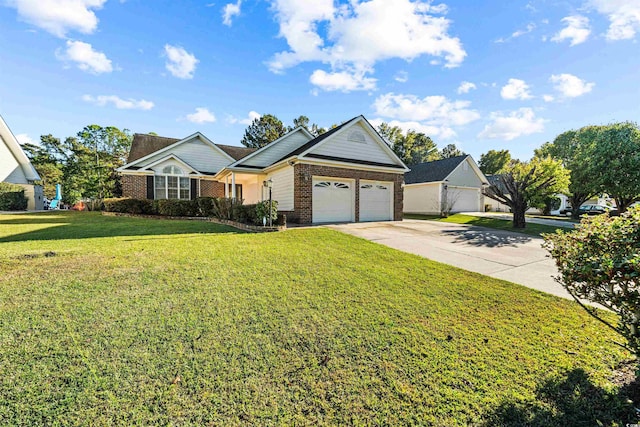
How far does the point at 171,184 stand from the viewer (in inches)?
727

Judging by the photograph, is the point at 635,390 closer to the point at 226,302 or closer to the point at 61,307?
the point at 226,302

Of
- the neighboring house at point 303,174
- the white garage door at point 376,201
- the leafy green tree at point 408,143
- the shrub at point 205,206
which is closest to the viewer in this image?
→ the neighboring house at point 303,174

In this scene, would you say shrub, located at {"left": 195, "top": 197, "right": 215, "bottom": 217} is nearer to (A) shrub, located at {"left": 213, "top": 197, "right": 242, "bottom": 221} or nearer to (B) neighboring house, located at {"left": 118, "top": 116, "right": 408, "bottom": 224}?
(A) shrub, located at {"left": 213, "top": 197, "right": 242, "bottom": 221}

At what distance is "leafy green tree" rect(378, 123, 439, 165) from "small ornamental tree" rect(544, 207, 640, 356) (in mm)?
37770

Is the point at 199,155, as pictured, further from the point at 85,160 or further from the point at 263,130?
the point at 85,160

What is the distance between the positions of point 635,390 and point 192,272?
588 centimetres

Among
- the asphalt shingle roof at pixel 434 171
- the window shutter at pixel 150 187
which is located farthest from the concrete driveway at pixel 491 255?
the window shutter at pixel 150 187

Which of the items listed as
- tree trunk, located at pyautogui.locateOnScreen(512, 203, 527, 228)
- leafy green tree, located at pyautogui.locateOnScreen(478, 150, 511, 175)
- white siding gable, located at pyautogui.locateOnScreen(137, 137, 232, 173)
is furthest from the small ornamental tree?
leafy green tree, located at pyautogui.locateOnScreen(478, 150, 511, 175)

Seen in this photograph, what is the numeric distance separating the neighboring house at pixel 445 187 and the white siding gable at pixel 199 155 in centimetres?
1779

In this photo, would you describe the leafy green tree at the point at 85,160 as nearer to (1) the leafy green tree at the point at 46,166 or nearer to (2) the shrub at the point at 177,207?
(1) the leafy green tree at the point at 46,166

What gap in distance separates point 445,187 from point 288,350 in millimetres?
23491

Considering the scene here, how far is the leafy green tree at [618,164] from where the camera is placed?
608 inches

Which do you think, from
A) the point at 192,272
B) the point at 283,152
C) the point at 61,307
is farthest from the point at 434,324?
the point at 283,152

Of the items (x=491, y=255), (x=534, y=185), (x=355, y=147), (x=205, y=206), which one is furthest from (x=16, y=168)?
Answer: (x=534, y=185)
